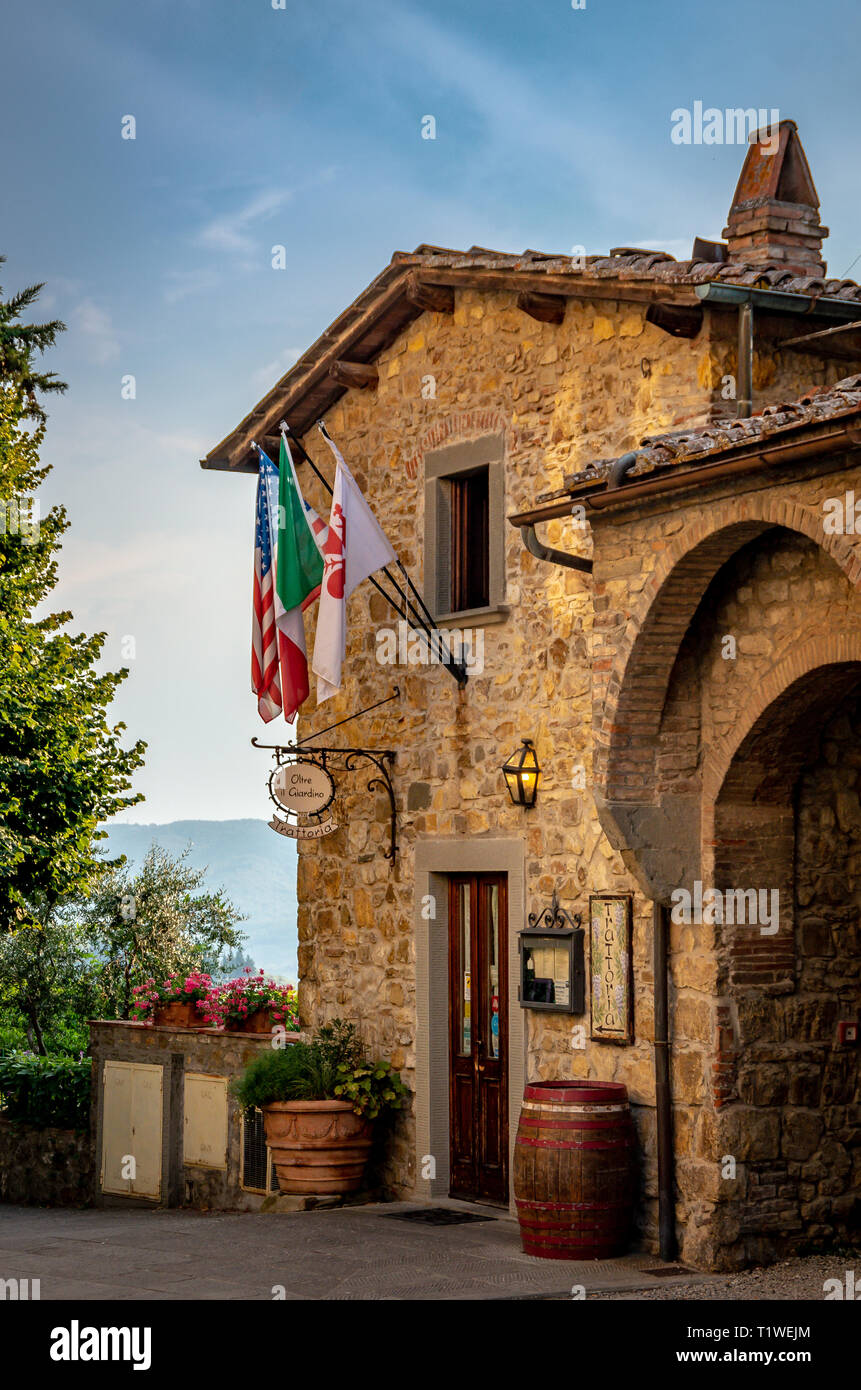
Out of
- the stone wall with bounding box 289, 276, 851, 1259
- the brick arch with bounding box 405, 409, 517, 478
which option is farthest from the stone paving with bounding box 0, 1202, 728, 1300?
the brick arch with bounding box 405, 409, 517, 478

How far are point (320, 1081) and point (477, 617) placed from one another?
10.7ft

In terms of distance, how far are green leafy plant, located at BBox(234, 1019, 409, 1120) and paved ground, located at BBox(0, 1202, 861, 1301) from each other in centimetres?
71

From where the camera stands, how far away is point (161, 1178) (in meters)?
13.3

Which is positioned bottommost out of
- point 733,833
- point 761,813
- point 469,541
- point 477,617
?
point 733,833

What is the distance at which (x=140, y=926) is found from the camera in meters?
21.5

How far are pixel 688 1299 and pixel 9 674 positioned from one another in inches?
423

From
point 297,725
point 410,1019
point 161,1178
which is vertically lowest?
point 161,1178

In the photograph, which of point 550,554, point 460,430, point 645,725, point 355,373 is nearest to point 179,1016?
point 355,373

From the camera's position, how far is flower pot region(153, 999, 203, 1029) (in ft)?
44.5

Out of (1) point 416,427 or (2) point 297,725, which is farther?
(2) point 297,725

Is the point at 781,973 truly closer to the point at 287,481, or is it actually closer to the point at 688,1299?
the point at 688,1299

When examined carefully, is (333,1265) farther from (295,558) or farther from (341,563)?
(295,558)

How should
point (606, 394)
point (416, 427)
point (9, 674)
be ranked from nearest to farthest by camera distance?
point (606, 394), point (416, 427), point (9, 674)
